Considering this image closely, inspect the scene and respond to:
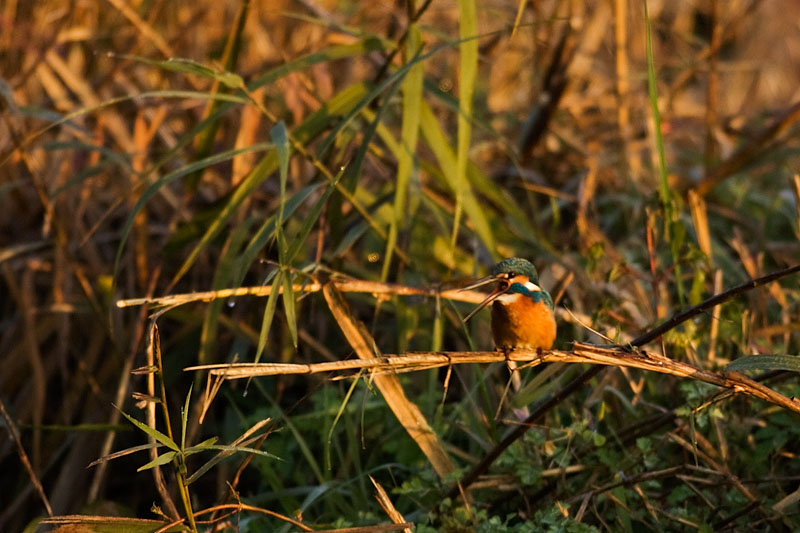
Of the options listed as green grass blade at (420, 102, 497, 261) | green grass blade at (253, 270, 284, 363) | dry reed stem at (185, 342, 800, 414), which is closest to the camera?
dry reed stem at (185, 342, 800, 414)

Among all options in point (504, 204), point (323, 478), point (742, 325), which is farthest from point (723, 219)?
point (323, 478)

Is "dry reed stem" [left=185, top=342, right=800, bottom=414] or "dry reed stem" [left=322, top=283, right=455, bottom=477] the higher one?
"dry reed stem" [left=185, top=342, right=800, bottom=414]

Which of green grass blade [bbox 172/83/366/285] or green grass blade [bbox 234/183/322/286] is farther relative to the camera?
green grass blade [bbox 172/83/366/285]

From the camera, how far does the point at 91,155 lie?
2.97 metres

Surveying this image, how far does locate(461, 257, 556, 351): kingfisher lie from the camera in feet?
5.24

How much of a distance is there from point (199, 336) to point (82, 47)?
1492 millimetres

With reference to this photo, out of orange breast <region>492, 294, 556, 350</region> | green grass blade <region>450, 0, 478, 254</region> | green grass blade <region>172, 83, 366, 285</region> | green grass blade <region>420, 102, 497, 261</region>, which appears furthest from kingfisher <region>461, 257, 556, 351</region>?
green grass blade <region>172, 83, 366, 285</region>

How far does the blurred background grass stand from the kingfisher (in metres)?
0.18

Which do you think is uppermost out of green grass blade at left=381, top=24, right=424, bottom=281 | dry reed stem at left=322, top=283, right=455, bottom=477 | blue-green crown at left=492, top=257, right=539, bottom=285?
green grass blade at left=381, top=24, right=424, bottom=281

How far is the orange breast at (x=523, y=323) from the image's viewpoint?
5.25 ft

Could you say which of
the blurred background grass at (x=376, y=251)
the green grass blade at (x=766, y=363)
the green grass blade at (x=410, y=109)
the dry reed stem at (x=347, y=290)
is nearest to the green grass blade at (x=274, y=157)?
the blurred background grass at (x=376, y=251)

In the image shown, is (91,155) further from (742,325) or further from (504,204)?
(742,325)

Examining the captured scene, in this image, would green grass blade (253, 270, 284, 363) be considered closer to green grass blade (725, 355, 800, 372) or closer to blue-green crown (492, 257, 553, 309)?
blue-green crown (492, 257, 553, 309)

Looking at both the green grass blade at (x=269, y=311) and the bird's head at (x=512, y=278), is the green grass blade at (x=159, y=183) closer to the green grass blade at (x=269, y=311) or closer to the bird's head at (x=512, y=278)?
the green grass blade at (x=269, y=311)
